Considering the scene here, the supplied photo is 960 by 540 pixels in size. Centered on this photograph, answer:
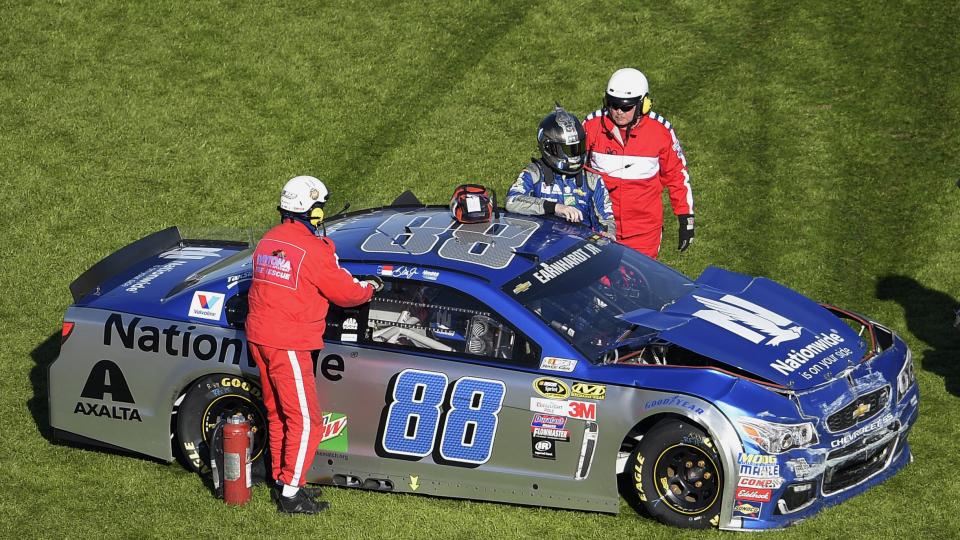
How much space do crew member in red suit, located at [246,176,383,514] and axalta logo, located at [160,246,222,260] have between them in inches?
68.0

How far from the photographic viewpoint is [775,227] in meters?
12.9

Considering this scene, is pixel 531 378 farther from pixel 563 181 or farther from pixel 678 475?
pixel 563 181

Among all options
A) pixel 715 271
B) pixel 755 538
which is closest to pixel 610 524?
pixel 755 538

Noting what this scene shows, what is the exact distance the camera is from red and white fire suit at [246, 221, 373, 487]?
25.0ft

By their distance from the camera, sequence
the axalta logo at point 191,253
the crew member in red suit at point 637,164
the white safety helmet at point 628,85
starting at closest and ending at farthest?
the axalta logo at point 191,253 < the white safety helmet at point 628,85 < the crew member in red suit at point 637,164

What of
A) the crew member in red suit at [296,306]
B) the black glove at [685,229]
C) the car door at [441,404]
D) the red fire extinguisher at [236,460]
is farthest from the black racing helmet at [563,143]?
the red fire extinguisher at [236,460]

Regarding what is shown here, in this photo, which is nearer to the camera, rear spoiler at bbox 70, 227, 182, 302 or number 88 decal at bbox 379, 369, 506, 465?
number 88 decal at bbox 379, 369, 506, 465

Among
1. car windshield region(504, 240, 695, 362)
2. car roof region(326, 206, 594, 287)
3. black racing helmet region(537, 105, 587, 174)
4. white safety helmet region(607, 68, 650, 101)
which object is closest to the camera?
car windshield region(504, 240, 695, 362)

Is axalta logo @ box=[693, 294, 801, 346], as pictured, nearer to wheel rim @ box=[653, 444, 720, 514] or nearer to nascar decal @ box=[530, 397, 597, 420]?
wheel rim @ box=[653, 444, 720, 514]

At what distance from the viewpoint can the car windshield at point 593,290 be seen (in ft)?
25.3

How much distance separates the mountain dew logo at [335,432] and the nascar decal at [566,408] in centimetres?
128

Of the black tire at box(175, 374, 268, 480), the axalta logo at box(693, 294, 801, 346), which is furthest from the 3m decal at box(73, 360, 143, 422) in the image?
the axalta logo at box(693, 294, 801, 346)

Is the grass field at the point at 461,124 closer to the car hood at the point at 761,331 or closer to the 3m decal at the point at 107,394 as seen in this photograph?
the 3m decal at the point at 107,394

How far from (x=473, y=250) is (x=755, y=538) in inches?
101
